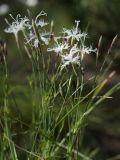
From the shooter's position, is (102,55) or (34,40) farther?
(102,55)

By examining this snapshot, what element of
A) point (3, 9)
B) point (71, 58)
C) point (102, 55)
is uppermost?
point (71, 58)

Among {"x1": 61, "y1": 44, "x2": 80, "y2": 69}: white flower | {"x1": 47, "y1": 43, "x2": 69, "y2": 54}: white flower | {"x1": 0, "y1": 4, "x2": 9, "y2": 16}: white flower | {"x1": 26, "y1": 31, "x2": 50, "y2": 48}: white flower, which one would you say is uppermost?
{"x1": 26, "y1": 31, "x2": 50, "y2": 48}: white flower

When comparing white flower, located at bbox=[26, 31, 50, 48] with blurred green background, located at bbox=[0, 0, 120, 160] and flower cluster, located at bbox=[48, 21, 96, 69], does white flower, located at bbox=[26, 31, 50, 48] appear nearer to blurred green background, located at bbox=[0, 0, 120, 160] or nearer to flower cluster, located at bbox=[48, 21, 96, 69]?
flower cluster, located at bbox=[48, 21, 96, 69]

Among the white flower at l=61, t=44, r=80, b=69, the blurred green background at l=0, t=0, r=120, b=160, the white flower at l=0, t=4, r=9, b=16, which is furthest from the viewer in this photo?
the white flower at l=0, t=4, r=9, b=16

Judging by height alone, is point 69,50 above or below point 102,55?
above

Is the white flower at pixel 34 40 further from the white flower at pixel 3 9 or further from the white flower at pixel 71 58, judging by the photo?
the white flower at pixel 3 9

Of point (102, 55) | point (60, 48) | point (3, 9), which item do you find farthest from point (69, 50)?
point (3, 9)

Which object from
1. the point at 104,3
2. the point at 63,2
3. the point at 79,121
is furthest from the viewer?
the point at 63,2

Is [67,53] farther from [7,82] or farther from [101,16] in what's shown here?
[101,16]

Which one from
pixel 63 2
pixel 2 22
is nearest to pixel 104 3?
pixel 63 2

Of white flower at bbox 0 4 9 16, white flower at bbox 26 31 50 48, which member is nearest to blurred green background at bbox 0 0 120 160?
white flower at bbox 0 4 9 16

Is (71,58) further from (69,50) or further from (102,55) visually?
(102,55)
